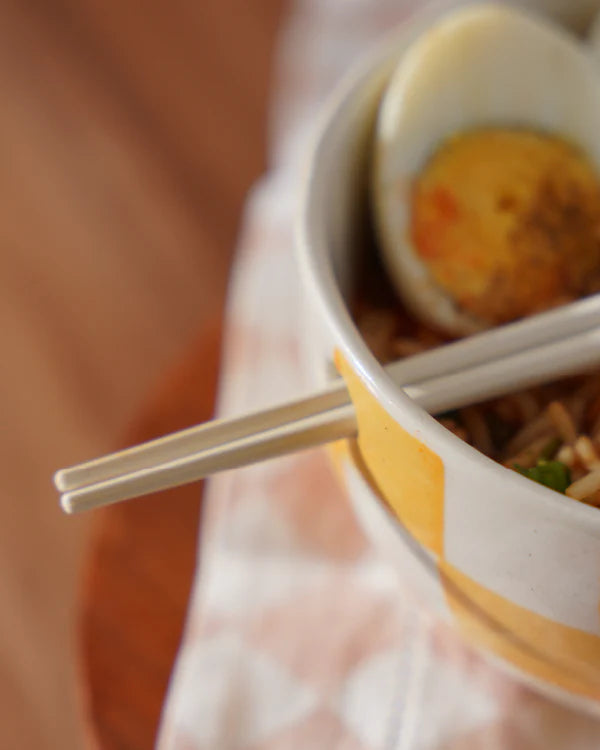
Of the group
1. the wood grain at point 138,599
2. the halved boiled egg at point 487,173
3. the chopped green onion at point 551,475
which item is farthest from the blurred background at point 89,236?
the chopped green onion at point 551,475

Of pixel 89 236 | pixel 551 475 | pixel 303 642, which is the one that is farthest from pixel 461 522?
pixel 89 236

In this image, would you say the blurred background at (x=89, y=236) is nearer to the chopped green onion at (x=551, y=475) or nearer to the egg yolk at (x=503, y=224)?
the egg yolk at (x=503, y=224)

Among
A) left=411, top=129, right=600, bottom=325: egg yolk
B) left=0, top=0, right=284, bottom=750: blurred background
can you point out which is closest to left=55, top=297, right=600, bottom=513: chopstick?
left=411, top=129, right=600, bottom=325: egg yolk

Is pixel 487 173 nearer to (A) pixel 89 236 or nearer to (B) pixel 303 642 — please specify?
(B) pixel 303 642

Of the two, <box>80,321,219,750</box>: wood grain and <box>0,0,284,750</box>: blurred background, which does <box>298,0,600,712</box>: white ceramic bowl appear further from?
<box>0,0,284,750</box>: blurred background

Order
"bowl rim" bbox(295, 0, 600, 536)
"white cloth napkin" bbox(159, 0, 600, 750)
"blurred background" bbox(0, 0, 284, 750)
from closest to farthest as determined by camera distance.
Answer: "bowl rim" bbox(295, 0, 600, 536), "white cloth napkin" bbox(159, 0, 600, 750), "blurred background" bbox(0, 0, 284, 750)

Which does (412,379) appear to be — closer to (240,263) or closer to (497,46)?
(497,46)
